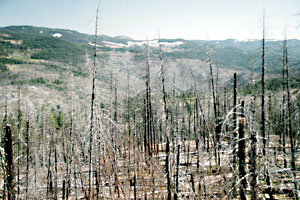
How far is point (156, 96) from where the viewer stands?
14.6m

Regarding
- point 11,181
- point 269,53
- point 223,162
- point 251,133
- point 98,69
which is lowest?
point 11,181

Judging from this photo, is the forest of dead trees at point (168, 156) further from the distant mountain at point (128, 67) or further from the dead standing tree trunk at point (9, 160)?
the distant mountain at point (128, 67)

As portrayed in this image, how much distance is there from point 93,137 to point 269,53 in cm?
1206

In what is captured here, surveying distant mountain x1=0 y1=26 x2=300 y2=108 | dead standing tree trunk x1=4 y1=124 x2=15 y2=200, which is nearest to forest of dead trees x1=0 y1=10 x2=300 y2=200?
dead standing tree trunk x1=4 y1=124 x2=15 y2=200

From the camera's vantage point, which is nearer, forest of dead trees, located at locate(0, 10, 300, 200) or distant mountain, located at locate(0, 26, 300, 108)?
forest of dead trees, located at locate(0, 10, 300, 200)

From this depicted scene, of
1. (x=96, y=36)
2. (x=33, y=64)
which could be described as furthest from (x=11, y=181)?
(x=33, y=64)

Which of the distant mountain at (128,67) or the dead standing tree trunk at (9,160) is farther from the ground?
the distant mountain at (128,67)

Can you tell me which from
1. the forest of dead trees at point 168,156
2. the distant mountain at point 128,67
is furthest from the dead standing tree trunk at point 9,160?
the distant mountain at point 128,67

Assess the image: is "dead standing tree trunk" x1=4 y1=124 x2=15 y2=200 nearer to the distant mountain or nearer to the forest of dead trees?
the forest of dead trees

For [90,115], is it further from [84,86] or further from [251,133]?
[251,133]

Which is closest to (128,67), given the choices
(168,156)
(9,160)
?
(168,156)

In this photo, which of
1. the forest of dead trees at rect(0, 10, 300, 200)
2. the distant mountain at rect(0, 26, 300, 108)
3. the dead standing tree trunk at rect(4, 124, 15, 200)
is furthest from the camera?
the distant mountain at rect(0, 26, 300, 108)

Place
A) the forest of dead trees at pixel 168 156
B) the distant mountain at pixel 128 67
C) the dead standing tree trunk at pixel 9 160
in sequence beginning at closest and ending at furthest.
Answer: the forest of dead trees at pixel 168 156
the dead standing tree trunk at pixel 9 160
the distant mountain at pixel 128 67

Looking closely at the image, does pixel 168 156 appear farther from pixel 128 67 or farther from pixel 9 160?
pixel 128 67
